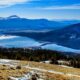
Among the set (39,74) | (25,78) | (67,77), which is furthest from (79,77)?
(25,78)

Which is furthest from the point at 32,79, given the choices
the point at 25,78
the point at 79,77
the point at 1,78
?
the point at 79,77

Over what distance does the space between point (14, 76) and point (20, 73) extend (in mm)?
1333

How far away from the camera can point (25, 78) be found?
101 ft

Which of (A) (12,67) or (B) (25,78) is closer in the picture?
(B) (25,78)

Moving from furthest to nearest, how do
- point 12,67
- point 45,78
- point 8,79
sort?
point 12,67 → point 45,78 → point 8,79

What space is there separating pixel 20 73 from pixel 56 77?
3.03 meters

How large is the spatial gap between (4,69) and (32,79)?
3.63 meters

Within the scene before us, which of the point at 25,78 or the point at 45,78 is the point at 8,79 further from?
the point at 45,78

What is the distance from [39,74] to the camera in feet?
108

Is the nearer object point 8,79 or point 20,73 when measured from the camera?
point 8,79

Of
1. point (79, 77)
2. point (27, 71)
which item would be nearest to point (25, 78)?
point (27, 71)

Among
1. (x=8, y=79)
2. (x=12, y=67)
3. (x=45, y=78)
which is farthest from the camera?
(x=12, y=67)

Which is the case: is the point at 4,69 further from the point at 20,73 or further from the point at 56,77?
the point at 56,77

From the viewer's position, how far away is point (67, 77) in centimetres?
3412
